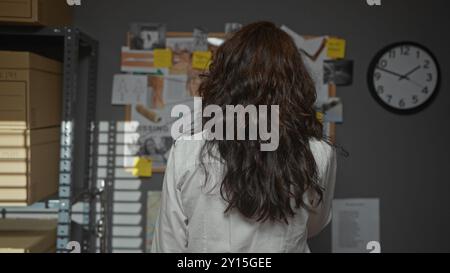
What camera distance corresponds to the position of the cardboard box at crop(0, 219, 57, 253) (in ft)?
4.75

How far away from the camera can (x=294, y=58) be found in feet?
3.47

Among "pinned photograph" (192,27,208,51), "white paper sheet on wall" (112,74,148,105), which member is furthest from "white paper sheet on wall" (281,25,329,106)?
"white paper sheet on wall" (112,74,148,105)

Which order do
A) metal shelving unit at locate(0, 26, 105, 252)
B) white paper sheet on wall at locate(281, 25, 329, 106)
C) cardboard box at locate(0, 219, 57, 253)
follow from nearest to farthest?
Answer: 1. cardboard box at locate(0, 219, 57, 253)
2. metal shelving unit at locate(0, 26, 105, 252)
3. white paper sheet on wall at locate(281, 25, 329, 106)

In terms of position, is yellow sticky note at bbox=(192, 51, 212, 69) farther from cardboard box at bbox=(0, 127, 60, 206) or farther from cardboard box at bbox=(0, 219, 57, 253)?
cardboard box at bbox=(0, 219, 57, 253)

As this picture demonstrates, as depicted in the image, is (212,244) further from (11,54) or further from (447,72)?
(447,72)

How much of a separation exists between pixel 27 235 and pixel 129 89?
0.70 m

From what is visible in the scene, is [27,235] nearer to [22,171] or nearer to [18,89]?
[22,171]

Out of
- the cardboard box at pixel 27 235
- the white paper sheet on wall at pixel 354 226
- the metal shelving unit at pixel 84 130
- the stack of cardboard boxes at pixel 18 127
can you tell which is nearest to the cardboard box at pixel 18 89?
the stack of cardboard boxes at pixel 18 127

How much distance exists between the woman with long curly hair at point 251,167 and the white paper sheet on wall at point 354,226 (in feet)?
2.98

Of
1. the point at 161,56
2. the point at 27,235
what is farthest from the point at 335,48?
the point at 27,235

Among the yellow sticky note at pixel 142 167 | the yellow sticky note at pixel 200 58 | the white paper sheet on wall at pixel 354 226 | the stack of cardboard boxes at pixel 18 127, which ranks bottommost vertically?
the white paper sheet on wall at pixel 354 226

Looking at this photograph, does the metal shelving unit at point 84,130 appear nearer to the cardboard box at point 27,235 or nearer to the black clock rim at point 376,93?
the cardboard box at point 27,235

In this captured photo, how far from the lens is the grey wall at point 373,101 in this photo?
75.6 inches

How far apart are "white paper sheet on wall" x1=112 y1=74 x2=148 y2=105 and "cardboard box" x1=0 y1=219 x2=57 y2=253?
1.87 ft
